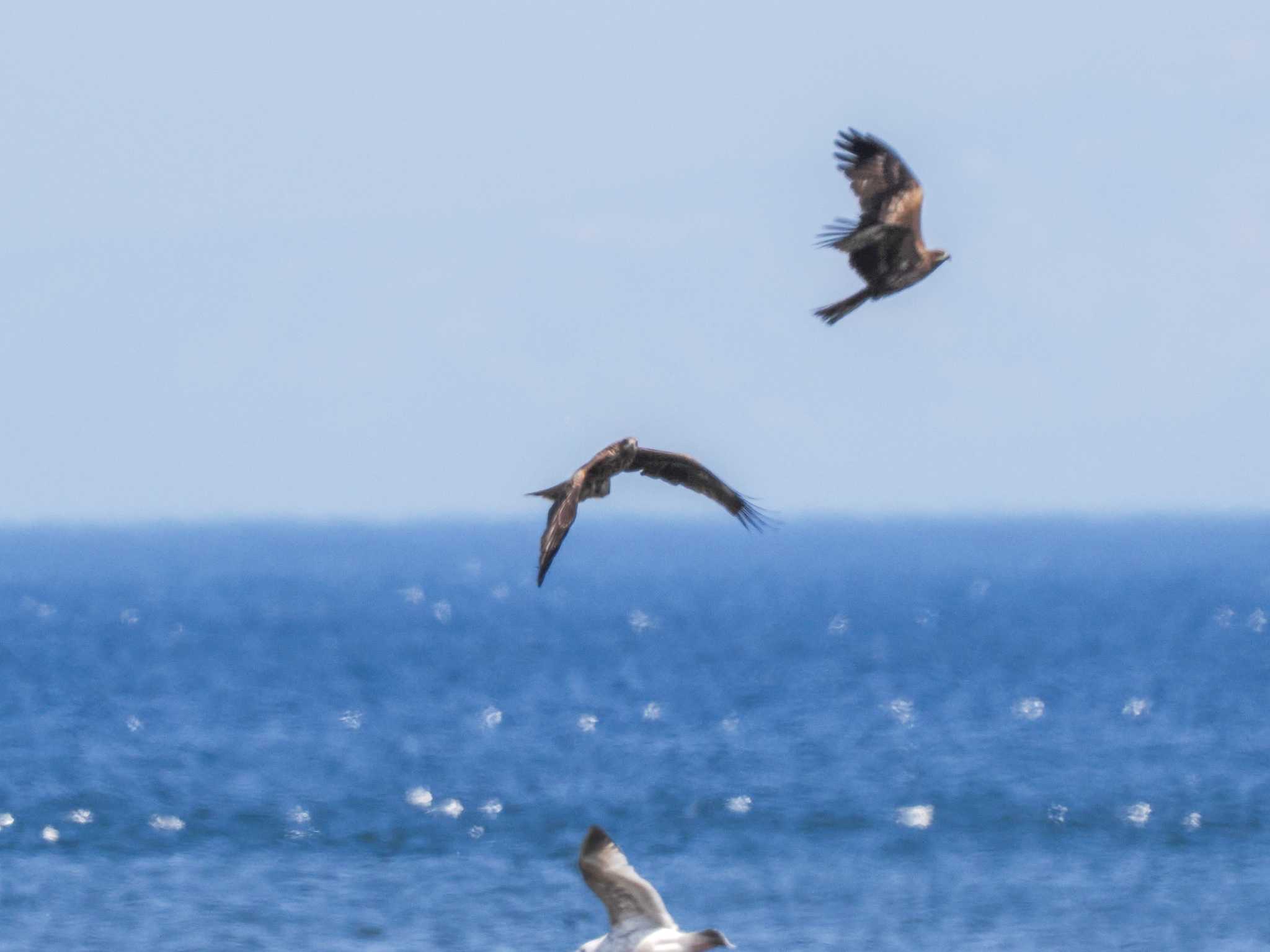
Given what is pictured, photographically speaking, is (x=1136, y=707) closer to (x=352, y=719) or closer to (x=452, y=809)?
(x=352, y=719)

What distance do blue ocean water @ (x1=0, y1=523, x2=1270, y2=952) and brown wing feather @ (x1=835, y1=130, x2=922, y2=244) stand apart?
22.3 m

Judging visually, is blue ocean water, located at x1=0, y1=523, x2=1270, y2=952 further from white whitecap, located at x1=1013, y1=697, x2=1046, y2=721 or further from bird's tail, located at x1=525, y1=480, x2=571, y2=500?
bird's tail, located at x1=525, y1=480, x2=571, y2=500

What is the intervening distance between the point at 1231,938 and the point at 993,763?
21.1m

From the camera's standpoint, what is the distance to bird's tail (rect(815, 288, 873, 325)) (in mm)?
→ 18047

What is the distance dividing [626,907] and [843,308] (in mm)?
5398

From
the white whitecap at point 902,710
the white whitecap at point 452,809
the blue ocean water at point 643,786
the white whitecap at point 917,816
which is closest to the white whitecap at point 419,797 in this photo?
the blue ocean water at point 643,786

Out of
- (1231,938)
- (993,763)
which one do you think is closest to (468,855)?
(1231,938)

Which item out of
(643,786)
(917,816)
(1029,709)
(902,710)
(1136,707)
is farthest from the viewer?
(1136,707)

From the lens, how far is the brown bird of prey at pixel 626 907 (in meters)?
18.4

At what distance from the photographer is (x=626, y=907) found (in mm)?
19141

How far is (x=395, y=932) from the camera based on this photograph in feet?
131

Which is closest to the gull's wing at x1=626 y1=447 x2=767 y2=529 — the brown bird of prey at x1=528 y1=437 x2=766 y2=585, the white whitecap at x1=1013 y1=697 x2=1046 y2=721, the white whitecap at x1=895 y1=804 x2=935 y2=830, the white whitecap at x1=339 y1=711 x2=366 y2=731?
the brown bird of prey at x1=528 y1=437 x2=766 y2=585

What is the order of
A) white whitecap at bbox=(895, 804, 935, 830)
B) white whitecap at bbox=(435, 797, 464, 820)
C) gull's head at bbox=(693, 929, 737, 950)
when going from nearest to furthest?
gull's head at bbox=(693, 929, 737, 950)
white whitecap at bbox=(895, 804, 935, 830)
white whitecap at bbox=(435, 797, 464, 820)

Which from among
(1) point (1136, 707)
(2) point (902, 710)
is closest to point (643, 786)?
(2) point (902, 710)
